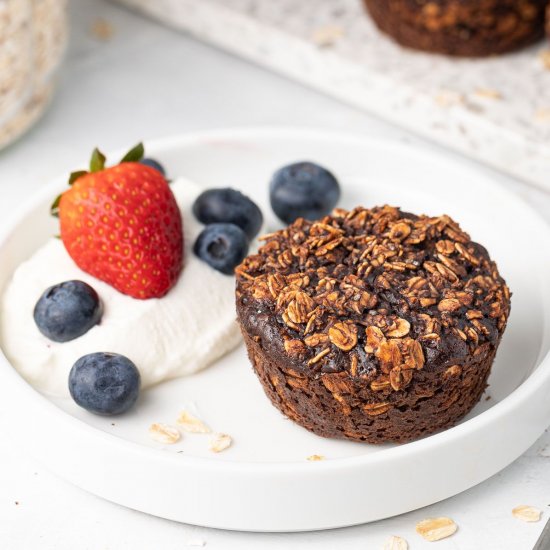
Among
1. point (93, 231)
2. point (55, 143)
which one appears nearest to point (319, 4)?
point (55, 143)

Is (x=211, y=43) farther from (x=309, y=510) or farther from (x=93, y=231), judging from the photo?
(x=309, y=510)

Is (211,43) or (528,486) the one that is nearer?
(528,486)

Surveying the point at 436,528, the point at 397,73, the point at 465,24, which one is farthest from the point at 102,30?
the point at 436,528

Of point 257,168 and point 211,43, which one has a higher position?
point 257,168

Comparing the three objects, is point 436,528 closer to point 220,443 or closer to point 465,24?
point 220,443

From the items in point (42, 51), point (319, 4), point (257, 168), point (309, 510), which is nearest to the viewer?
point (309, 510)

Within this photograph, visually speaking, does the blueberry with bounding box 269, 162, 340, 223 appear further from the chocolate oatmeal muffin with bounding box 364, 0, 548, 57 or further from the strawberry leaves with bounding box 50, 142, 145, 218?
the chocolate oatmeal muffin with bounding box 364, 0, 548, 57
